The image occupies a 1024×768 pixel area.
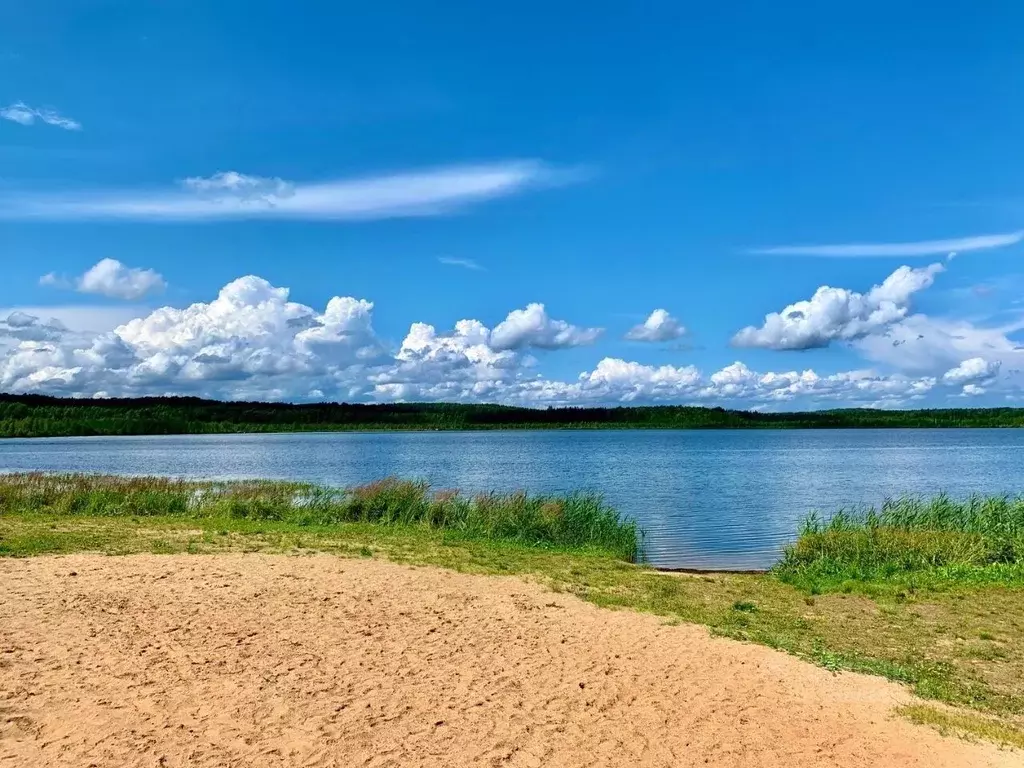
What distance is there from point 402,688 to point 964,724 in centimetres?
552

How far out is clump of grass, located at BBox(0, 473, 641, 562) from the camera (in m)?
22.0

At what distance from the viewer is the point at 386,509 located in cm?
2442

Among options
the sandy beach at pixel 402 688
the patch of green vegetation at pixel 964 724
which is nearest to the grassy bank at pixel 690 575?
the patch of green vegetation at pixel 964 724

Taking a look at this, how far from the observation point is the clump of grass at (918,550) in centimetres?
1597

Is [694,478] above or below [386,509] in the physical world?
below

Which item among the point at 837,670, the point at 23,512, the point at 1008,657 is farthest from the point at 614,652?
the point at 23,512

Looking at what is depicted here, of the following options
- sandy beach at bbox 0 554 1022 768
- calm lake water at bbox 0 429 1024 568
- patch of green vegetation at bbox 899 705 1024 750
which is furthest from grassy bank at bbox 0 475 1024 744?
calm lake water at bbox 0 429 1024 568

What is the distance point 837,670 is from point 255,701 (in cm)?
644

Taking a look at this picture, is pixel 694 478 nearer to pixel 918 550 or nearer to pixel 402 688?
pixel 918 550

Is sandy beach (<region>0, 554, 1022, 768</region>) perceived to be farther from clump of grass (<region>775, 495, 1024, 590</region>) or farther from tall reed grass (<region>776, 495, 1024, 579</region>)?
tall reed grass (<region>776, 495, 1024, 579</region>)

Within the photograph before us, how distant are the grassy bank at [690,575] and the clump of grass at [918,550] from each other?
52mm

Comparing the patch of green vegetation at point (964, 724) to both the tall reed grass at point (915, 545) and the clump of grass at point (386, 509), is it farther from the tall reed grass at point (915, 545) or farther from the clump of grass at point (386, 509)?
the clump of grass at point (386, 509)

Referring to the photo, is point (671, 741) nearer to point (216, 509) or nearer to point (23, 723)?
point (23, 723)

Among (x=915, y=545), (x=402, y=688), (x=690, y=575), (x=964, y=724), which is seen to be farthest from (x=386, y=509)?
A: (x=964, y=724)
